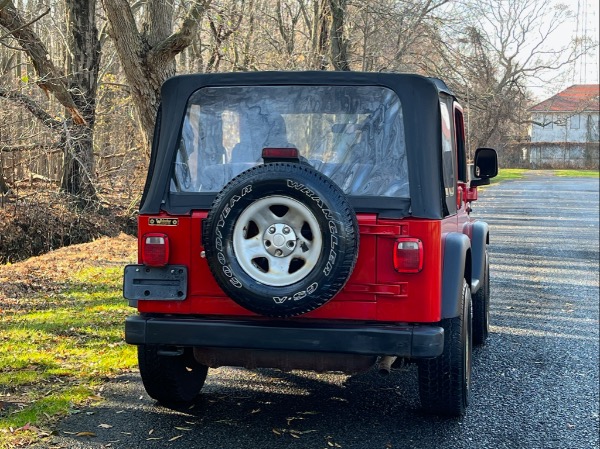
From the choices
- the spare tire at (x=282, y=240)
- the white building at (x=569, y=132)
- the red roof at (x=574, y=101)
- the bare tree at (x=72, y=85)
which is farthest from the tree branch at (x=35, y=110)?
the red roof at (x=574, y=101)

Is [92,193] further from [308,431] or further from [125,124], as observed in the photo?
[308,431]

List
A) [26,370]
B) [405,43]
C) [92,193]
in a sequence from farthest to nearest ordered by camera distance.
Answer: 1. [405,43]
2. [92,193]
3. [26,370]

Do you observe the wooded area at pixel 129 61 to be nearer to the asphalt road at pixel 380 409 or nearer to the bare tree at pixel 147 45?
the bare tree at pixel 147 45

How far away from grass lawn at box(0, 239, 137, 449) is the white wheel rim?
1.60 m

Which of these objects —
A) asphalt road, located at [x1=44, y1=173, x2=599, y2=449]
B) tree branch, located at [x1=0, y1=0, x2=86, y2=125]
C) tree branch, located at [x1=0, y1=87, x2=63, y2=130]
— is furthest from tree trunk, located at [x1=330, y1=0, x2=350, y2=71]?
asphalt road, located at [x1=44, y1=173, x2=599, y2=449]

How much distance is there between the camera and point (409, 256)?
4.52m

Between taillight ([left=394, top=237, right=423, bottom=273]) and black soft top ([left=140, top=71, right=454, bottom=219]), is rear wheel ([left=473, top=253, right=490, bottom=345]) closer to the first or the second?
black soft top ([left=140, top=71, right=454, bottom=219])

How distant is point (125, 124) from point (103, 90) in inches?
51.4

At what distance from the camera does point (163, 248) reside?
188 inches

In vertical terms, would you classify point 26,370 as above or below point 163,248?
below

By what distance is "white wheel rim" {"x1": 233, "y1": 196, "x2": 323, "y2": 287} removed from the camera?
14.3ft

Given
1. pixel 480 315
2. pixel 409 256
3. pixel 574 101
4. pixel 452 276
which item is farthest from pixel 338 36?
pixel 574 101

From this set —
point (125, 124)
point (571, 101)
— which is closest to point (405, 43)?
point (125, 124)

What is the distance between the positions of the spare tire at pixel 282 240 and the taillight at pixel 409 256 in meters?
0.29
